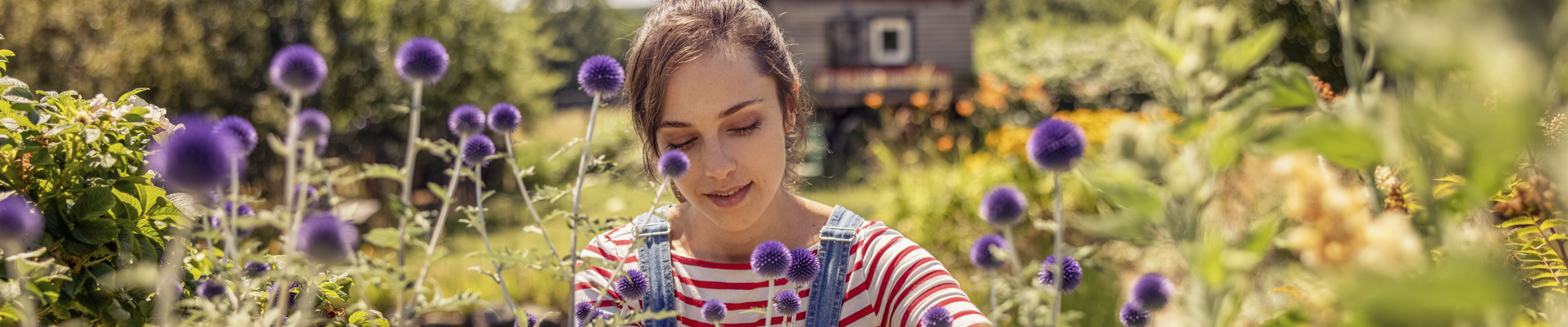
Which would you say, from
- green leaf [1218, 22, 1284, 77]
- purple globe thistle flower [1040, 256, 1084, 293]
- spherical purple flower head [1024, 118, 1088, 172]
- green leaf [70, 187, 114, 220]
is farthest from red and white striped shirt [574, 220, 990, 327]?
green leaf [1218, 22, 1284, 77]

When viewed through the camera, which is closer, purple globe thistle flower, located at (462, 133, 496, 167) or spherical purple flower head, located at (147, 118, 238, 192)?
spherical purple flower head, located at (147, 118, 238, 192)

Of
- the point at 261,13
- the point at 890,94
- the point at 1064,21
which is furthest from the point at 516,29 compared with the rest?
the point at 1064,21

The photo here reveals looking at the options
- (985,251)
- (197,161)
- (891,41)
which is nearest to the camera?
(197,161)

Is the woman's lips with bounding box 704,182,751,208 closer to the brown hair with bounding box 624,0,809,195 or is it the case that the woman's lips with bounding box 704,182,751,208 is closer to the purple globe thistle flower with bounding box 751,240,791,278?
the brown hair with bounding box 624,0,809,195

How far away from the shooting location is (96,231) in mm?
1013

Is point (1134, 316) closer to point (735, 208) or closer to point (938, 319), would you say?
point (938, 319)

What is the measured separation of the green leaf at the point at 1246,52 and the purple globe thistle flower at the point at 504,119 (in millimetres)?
952

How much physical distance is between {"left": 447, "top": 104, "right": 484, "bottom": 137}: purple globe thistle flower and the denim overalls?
587 mm

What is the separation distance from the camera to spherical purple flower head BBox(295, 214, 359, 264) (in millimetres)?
648

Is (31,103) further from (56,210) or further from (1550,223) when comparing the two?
(1550,223)

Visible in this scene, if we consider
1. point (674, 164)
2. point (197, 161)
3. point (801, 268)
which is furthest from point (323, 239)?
point (801, 268)

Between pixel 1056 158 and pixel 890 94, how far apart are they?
1652 centimetres

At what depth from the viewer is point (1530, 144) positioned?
0.48m

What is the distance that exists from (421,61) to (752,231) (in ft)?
3.90
